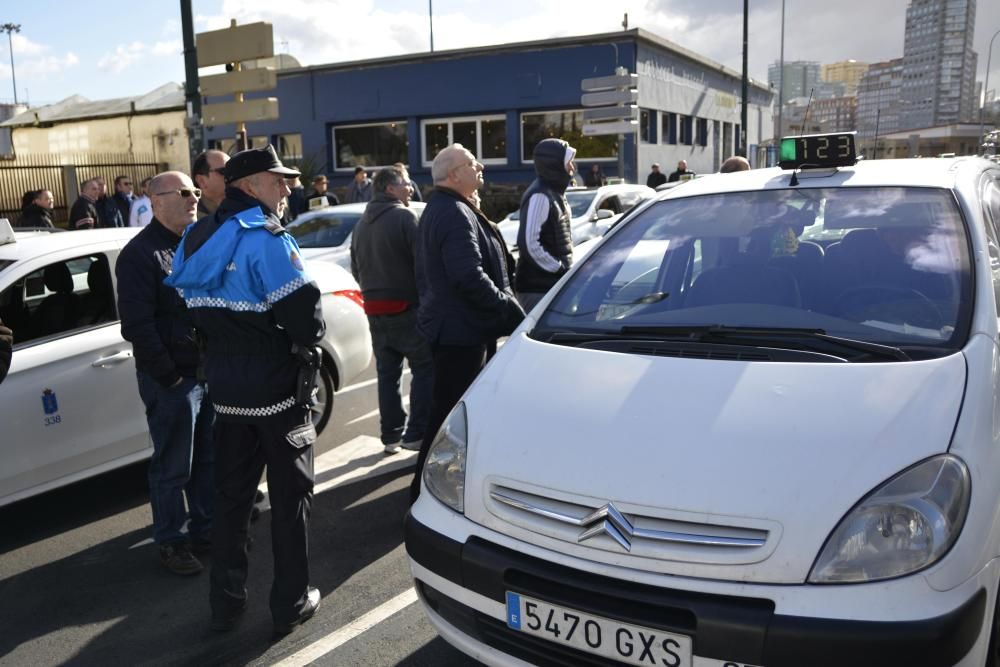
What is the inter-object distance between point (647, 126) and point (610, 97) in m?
9.82

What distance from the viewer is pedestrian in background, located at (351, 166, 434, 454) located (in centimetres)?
523

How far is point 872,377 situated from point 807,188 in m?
1.22

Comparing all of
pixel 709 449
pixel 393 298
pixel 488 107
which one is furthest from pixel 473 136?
pixel 709 449

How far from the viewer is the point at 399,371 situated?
18.0ft

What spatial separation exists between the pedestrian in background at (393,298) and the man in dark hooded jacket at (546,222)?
2.25 feet

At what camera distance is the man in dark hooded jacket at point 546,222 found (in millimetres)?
5059

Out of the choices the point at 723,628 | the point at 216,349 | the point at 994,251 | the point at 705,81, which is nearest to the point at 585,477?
the point at 723,628

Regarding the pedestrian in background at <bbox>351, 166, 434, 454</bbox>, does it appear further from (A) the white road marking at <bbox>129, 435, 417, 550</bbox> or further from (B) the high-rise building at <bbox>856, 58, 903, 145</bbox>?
(B) the high-rise building at <bbox>856, 58, 903, 145</bbox>

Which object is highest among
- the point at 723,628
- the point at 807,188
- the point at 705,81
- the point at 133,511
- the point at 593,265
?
the point at 705,81

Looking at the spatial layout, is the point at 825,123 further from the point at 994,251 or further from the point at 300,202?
the point at 300,202

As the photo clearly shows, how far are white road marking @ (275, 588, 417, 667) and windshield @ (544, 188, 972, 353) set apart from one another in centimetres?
127

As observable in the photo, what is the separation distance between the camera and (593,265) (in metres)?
3.43

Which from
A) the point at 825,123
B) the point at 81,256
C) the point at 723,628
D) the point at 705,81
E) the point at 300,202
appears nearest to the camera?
the point at 723,628

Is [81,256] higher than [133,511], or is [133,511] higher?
[81,256]
